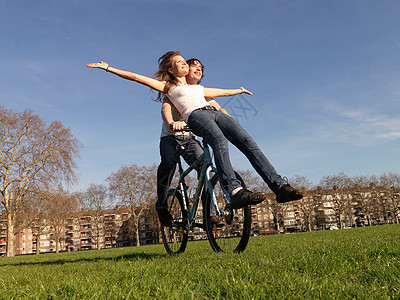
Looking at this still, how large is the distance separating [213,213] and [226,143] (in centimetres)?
110

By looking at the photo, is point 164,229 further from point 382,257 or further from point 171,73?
point 382,257

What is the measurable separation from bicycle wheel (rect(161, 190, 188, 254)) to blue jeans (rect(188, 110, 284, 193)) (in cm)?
166

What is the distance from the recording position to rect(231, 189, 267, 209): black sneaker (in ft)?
11.2

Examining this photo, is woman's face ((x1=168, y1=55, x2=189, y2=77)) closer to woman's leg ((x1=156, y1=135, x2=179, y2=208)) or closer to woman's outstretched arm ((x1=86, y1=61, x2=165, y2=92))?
woman's outstretched arm ((x1=86, y1=61, x2=165, y2=92))

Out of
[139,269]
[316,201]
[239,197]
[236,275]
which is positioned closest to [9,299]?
[139,269]

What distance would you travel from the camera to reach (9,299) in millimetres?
2436

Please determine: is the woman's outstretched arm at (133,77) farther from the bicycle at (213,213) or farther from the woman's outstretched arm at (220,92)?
the bicycle at (213,213)

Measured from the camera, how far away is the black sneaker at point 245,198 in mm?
3422

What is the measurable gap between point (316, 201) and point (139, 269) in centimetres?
7762

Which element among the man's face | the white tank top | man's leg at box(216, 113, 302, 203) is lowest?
man's leg at box(216, 113, 302, 203)

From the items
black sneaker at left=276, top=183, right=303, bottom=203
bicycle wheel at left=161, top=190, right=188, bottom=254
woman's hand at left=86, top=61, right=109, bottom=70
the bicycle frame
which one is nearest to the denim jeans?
the bicycle frame

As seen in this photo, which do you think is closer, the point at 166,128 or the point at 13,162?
the point at 166,128

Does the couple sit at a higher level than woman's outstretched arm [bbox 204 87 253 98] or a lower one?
lower

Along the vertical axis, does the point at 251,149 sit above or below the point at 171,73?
below
